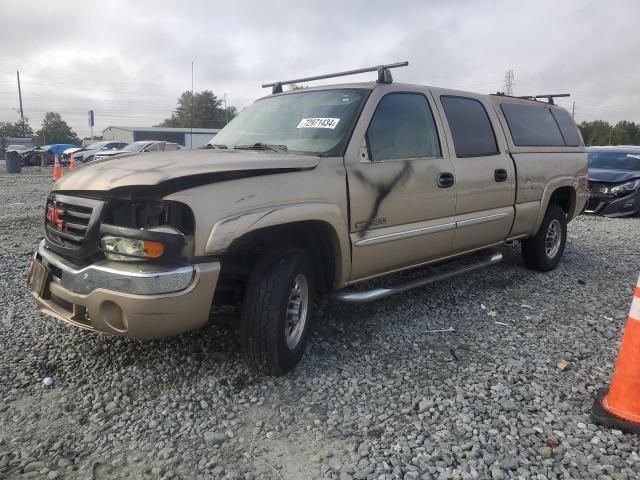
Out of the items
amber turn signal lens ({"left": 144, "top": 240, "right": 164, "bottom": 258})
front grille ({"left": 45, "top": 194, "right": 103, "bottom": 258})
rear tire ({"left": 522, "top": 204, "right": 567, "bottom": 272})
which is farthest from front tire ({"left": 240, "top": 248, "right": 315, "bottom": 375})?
rear tire ({"left": 522, "top": 204, "right": 567, "bottom": 272})

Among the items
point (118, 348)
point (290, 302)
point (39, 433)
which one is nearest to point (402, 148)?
point (290, 302)

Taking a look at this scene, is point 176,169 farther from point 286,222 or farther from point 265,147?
point 265,147

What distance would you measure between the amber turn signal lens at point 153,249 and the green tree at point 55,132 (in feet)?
268

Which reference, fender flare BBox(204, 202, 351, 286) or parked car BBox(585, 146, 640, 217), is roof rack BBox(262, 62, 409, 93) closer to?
fender flare BBox(204, 202, 351, 286)

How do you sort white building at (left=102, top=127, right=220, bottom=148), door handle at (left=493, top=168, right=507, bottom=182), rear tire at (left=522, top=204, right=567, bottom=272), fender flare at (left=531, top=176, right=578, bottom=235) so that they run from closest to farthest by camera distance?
door handle at (left=493, top=168, right=507, bottom=182)
fender flare at (left=531, top=176, right=578, bottom=235)
rear tire at (left=522, top=204, right=567, bottom=272)
white building at (left=102, top=127, right=220, bottom=148)

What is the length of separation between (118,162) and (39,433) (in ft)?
5.02

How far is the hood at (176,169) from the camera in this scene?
2640mm

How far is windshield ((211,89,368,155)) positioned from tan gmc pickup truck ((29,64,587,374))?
14 millimetres

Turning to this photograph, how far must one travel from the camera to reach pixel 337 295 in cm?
350

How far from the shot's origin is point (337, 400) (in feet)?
9.72

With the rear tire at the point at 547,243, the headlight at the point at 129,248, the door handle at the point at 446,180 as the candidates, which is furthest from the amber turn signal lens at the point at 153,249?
the rear tire at the point at 547,243

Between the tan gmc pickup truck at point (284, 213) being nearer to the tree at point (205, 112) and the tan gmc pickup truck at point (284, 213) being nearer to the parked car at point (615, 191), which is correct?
the parked car at point (615, 191)

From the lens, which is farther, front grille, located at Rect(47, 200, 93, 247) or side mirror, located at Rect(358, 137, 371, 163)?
side mirror, located at Rect(358, 137, 371, 163)

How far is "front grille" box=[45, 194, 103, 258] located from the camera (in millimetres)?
2754
